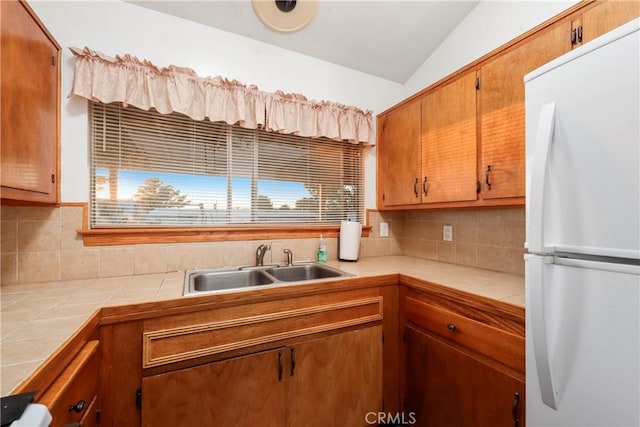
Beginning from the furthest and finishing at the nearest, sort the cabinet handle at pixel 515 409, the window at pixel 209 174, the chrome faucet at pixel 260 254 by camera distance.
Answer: the chrome faucet at pixel 260 254, the window at pixel 209 174, the cabinet handle at pixel 515 409

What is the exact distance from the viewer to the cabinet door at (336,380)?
1363 mm

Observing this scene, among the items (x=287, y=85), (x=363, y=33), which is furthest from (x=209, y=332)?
(x=363, y=33)

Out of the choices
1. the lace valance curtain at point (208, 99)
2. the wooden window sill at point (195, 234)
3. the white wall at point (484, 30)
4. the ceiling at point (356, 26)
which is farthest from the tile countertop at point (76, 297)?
the ceiling at point (356, 26)

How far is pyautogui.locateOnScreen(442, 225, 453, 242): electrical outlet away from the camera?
2.07 m

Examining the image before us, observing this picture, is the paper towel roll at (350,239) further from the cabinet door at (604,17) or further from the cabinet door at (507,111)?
the cabinet door at (604,17)

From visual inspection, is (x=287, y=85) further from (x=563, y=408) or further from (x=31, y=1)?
(x=563, y=408)

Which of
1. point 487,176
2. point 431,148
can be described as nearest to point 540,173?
point 487,176

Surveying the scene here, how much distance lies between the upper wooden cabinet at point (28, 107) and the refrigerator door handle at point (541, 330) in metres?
1.74

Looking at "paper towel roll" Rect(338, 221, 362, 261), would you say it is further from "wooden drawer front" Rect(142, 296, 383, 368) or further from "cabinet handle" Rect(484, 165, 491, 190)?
"cabinet handle" Rect(484, 165, 491, 190)

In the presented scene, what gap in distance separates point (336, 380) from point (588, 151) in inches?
55.8

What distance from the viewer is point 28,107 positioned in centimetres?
112

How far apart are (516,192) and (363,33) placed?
1.54 meters

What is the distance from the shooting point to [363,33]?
79.7 inches

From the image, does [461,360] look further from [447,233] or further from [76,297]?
[76,297]
